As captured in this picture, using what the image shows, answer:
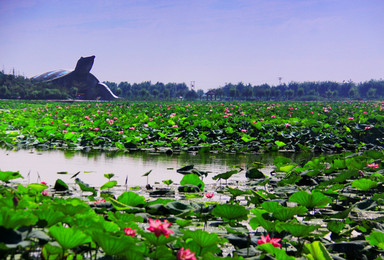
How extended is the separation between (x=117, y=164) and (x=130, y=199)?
268cm

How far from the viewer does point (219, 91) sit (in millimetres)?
81000

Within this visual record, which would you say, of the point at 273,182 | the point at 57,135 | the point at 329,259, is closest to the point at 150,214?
the point at 329,259

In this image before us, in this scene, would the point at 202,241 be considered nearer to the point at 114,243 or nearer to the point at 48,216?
the point at 114,243

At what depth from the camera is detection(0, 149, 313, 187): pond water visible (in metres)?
4.00

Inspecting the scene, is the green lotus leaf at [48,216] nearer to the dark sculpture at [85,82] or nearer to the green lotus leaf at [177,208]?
the green lotus leaf at [177,208]

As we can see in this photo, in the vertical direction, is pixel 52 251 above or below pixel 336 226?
above

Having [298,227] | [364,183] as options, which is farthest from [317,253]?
[364,183]

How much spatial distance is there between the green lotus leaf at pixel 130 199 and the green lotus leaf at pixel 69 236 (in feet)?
3.31

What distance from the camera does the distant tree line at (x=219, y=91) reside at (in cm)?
4491

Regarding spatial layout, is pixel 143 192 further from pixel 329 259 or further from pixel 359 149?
pixel 359 149

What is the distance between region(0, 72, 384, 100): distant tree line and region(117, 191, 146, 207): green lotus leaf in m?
43.2

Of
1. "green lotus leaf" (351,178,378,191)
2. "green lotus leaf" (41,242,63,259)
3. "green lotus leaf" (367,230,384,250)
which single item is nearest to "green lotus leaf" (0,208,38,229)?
"green lotus leaf" (41,242,63,259)

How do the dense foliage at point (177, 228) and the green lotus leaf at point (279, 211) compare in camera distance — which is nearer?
the dense foliage at point (177, 228)

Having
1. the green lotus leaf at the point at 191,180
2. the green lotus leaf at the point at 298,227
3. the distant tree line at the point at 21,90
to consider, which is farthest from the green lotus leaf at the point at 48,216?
the distant tree line at the point at 21,90
